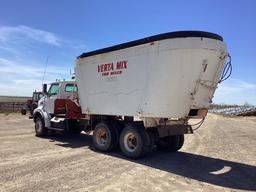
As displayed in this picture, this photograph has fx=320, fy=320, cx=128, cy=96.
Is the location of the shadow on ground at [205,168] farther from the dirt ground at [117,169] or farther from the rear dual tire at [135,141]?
the rear dual tire at [135,141]

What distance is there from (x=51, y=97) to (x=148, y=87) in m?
6.52

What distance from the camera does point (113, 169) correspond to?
27.6 ft

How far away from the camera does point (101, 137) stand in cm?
1148

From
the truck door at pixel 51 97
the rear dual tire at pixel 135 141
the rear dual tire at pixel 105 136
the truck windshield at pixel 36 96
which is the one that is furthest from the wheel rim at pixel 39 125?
the truck windshield at pixel 36 96

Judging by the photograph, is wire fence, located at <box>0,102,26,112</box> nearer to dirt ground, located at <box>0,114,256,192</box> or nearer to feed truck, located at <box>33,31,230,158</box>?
dirt ground, located at <box>0,114,256,192</box>

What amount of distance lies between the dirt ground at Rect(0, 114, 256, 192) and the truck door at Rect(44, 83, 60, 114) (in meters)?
2.32

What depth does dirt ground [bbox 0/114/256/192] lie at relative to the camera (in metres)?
6.86

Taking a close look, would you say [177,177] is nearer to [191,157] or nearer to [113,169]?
[113,169]

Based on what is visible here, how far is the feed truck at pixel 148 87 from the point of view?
345 inches

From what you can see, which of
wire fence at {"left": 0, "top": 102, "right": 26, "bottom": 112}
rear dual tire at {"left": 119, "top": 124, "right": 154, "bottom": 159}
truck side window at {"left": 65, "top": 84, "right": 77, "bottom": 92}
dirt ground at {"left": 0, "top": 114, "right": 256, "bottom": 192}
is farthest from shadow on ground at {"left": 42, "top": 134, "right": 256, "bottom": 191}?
wire fence at {"left": 0, "top": 102, "right": 26, "bottom": 112}

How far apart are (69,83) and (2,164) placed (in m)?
5.95

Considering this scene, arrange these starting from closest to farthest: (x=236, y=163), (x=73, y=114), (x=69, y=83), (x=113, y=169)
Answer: (x=113, y=169), (x=236, y=163), (x=73, y=114), (x=69, y=83)

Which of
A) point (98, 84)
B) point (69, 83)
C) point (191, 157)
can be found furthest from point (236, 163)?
point (69, 83)

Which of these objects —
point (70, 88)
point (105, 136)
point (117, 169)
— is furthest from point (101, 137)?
point (70, 88)
